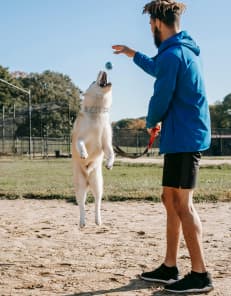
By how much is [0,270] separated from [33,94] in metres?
65.6

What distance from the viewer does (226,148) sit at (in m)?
49.0

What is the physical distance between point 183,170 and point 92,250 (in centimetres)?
215

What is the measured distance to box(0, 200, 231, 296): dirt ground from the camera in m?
4.38

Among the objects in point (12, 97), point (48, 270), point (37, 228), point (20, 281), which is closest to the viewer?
point (20, 281)

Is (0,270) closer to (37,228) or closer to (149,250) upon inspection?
(149,250)

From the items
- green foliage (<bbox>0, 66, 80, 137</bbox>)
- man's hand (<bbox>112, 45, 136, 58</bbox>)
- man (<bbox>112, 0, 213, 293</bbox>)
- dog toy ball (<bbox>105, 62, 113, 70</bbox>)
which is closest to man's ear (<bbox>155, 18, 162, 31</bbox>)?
man (<bbox>112, 0, 213, 293</bbox>)

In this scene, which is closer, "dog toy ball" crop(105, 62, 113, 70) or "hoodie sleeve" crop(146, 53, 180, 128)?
"hoodie sleeve" crop(146, 53, 180, 128)

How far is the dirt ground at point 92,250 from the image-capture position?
438 cm

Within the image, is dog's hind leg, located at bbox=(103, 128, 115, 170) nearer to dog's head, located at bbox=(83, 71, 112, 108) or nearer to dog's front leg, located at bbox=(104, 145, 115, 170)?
dog's front leg, located at bbox=(104, 145, 115, 170)

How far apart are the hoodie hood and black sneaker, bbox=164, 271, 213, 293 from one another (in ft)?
6.27

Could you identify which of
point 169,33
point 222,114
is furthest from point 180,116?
point 222,114

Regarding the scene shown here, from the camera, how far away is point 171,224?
451 cm

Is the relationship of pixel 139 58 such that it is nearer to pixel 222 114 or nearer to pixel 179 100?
Answer: pixel 179 100

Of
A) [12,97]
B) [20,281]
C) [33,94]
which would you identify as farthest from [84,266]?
[33,94]
